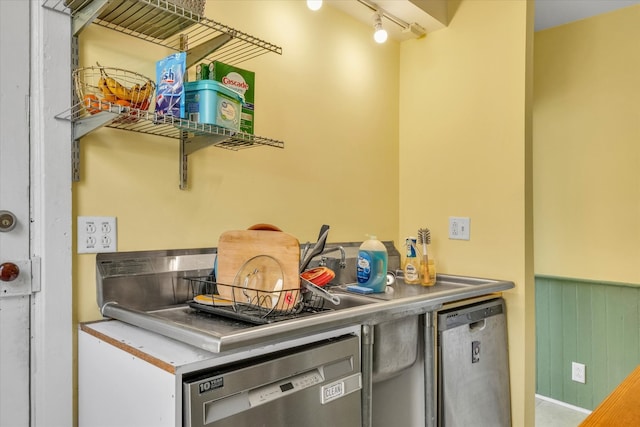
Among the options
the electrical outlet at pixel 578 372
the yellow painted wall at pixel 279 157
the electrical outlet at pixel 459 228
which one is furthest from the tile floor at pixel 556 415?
the yellow painted wall at pixel 279 157

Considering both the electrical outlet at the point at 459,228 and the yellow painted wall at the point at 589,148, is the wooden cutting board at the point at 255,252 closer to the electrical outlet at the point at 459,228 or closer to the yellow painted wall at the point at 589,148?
the electrical outlet at the point at 459,228

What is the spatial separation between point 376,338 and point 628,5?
Result: 9.04 ft

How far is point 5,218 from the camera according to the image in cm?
116

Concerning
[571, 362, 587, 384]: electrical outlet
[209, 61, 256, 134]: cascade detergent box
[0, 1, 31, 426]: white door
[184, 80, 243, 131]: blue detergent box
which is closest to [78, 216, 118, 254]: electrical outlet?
[0, 1, 31, 426]: white door

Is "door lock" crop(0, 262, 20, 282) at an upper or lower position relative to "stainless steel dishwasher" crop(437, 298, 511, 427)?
upper

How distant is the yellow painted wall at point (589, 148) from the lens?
8.76ft

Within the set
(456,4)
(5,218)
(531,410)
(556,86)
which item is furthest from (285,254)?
(556,86)

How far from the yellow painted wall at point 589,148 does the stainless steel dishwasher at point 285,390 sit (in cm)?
225

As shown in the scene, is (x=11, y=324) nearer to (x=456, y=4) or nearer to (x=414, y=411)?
(x=414, y=411)

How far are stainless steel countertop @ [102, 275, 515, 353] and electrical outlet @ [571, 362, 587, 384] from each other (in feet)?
4.97

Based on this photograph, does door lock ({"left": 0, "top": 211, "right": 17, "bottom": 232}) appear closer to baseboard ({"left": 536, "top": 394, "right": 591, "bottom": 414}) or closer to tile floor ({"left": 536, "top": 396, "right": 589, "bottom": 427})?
tile floor ({"left": 536, "top": 396, "right": 589, "bottom": 427})

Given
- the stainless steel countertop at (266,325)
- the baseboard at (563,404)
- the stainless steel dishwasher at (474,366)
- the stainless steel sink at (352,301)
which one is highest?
the stainless steel countertop at (266,325)

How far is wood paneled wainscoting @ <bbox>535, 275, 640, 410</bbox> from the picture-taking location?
2646mm

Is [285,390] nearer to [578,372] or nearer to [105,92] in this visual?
[105,92]
